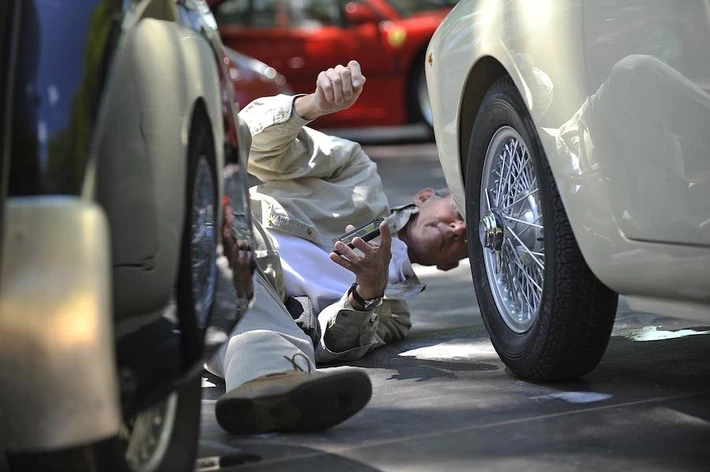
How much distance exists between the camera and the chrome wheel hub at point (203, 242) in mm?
2529

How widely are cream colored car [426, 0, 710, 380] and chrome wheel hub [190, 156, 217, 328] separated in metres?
0.89

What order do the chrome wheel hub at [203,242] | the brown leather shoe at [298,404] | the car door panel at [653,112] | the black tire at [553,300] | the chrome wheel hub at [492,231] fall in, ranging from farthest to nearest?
the chrome wheel hub at [492,231]
the black tire at [553,300]
the brown leather shoe at [298,404]
the car door panel at [653,112]
the chrome wheel hub at [203,242]

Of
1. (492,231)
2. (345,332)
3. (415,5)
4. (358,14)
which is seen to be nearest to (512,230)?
(492,231)

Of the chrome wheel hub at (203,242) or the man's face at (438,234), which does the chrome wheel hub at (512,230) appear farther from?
the chrome wheel hub at (203,242)

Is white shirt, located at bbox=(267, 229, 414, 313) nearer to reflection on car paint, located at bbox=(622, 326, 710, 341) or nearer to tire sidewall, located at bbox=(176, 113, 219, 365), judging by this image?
reflection on car paint, located at bbox=(622, 326, 710, 341)

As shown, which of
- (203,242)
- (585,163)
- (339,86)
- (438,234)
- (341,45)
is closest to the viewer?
(203,242)

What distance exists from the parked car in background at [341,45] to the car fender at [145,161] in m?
10.8

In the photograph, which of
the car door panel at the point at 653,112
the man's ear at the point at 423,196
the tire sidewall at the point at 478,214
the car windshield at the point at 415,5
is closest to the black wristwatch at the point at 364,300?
the tire sidewall at the point at 478,214

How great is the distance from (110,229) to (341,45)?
445 inches

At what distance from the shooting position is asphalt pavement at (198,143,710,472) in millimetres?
2896

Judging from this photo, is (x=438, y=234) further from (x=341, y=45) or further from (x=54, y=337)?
(x=341, y=45)

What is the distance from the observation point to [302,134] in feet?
14.4

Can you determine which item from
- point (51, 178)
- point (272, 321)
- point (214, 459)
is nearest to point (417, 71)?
point (272, 321)

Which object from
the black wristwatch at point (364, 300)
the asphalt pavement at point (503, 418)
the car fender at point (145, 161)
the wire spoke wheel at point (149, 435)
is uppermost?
the car fender at point (145, 161)
